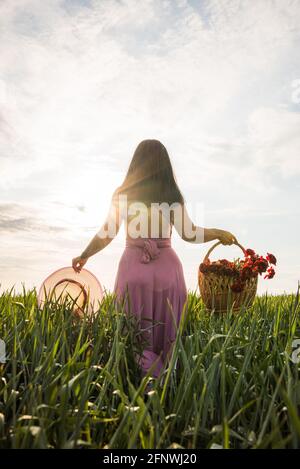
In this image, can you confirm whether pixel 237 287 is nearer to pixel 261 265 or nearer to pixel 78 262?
pixel 261 265

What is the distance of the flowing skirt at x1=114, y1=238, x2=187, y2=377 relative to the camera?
3.21 metres

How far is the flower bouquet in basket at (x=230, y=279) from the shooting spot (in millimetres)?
4066

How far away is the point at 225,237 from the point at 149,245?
0.81 m

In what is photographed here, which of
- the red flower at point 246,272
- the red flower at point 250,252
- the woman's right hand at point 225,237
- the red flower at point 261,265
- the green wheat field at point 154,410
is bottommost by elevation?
the green wheat field at point 154,410

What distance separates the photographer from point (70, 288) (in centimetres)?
347

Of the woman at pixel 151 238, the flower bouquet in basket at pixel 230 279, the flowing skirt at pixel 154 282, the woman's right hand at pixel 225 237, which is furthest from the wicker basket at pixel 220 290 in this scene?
the flowing skirt at pixel 154 282

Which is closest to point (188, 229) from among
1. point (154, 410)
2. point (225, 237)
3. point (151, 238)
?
point (151, 238)

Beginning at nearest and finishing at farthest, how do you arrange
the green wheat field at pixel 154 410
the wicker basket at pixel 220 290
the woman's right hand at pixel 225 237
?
the green wheat field at pixel 154 410 < the woman's right hand at pixel 225 237 < the wicker basket at pixel 220 290

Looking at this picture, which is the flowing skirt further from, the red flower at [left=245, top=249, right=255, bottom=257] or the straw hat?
the red flower at [left=245, top=249, right=255, bottom=257]

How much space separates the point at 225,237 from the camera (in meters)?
3.75

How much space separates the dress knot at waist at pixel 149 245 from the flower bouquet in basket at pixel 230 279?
2.70 ft

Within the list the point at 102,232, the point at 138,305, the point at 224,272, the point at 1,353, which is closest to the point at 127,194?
the point at 102,232

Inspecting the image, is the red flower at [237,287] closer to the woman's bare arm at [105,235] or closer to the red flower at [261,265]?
the red flower at [261,265]
